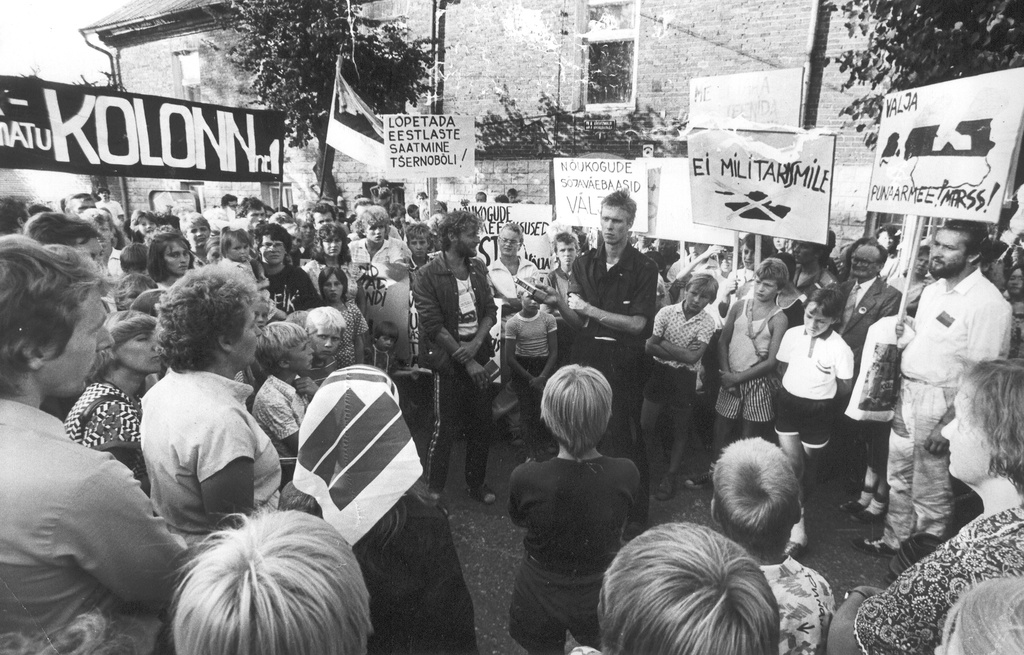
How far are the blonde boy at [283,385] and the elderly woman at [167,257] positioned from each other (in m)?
1.75

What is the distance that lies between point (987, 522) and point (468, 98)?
1331 cm

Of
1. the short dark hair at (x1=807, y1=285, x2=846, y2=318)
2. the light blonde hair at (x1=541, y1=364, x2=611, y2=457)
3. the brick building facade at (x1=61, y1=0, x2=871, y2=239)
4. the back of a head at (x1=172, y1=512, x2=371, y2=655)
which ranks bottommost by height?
the light blonde hair at (x1=541, y1=364, x2=611, y2=457)

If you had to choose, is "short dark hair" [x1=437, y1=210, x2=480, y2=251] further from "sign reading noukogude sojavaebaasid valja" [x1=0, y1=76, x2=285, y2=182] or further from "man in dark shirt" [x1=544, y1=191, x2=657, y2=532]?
"sign reading noukogude sojavaebaasid valja" [x1=0, y1=76, x2=285, y2=182]

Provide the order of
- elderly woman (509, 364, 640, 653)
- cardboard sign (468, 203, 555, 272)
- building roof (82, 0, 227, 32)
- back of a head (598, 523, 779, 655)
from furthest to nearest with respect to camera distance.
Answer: building roof (82, 0, 227, 32), cardboard sign (468, 203, 555, 272), elderly woman (509, 364, 640, 653), back of a head (598, 523, 779, 655)

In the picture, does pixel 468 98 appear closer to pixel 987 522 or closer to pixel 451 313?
pixel 451 313

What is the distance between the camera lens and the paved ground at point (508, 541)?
121 inches

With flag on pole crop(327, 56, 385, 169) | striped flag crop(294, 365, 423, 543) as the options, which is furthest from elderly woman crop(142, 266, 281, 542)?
flag on pole crop(327, 56, 385, 169)

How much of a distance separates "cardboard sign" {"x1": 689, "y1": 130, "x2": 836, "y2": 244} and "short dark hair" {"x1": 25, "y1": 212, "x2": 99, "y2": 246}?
4047mm

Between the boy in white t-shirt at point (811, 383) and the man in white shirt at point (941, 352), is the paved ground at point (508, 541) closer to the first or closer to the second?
the boy in white t-shirt at point (811, 383)

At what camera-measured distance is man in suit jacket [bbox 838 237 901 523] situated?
388 cm

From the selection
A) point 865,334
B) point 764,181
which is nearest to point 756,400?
point 865,334

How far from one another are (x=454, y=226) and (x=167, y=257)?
1.99 meters

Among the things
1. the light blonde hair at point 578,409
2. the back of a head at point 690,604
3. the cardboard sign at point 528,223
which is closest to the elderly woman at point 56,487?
the back of a head at point 690,604

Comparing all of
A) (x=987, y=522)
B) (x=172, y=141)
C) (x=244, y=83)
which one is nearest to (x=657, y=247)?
(x=172, y=141)
